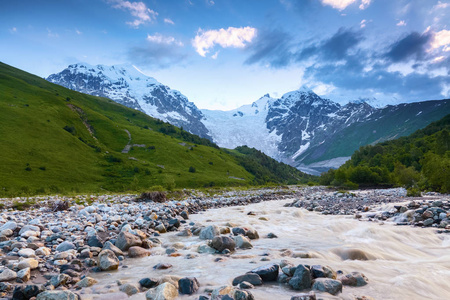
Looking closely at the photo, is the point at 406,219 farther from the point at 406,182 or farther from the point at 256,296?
the point at 406,182

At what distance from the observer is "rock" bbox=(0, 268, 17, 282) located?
222 inches

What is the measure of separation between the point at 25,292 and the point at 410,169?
57529 millimetres

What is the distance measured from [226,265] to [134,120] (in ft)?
620

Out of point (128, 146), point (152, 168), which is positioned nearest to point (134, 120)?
point (128, 146)

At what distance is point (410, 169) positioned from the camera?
46.5m

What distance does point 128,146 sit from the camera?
111 m

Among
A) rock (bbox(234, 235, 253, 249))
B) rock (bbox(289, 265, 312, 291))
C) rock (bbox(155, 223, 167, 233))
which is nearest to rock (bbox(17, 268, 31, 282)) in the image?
rock (bbox(289, 265, 312, 291))

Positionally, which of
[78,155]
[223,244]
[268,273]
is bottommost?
[78,155]

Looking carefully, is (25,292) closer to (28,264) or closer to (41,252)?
(28,264)

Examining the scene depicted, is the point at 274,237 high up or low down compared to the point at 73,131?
down

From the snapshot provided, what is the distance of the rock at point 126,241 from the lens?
9070 millimetres

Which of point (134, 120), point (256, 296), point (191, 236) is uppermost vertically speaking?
point (134, 120)

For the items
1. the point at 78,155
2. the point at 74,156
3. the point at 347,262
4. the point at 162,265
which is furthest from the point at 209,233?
the point at 78,155

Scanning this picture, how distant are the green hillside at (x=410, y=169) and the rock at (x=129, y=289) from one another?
34582 millimetres
